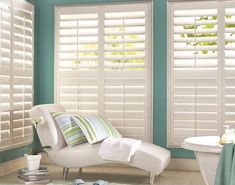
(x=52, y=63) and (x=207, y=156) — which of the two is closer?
(x=207, y=156)

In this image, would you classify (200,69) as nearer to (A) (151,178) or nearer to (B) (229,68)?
(B) (229,68)

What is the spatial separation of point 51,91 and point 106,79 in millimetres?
790

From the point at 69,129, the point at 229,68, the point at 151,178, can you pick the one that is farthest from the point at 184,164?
the point at 69,129

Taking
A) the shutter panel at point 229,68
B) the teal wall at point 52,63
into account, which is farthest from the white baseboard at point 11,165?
the shutter panel at point 229,68

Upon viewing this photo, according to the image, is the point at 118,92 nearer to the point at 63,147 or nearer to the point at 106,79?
the point at 106,79

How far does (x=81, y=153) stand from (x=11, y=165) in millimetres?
1056

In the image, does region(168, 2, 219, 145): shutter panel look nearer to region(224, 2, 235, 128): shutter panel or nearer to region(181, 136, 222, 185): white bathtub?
region(224, 2, 235, 128): shutter panel

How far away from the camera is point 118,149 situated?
522 cm

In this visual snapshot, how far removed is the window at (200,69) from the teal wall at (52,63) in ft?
0.33

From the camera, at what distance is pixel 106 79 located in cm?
638

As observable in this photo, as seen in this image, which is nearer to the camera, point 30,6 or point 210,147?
point 210,147

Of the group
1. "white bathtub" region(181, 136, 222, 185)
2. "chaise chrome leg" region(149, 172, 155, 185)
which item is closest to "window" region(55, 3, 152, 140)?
"chaise chrome leg" region(149, 172, 155, 185)

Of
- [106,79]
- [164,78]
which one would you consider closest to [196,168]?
[164,78]

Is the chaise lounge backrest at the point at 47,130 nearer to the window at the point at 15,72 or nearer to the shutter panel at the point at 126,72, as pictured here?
the window at the point at 15,72
